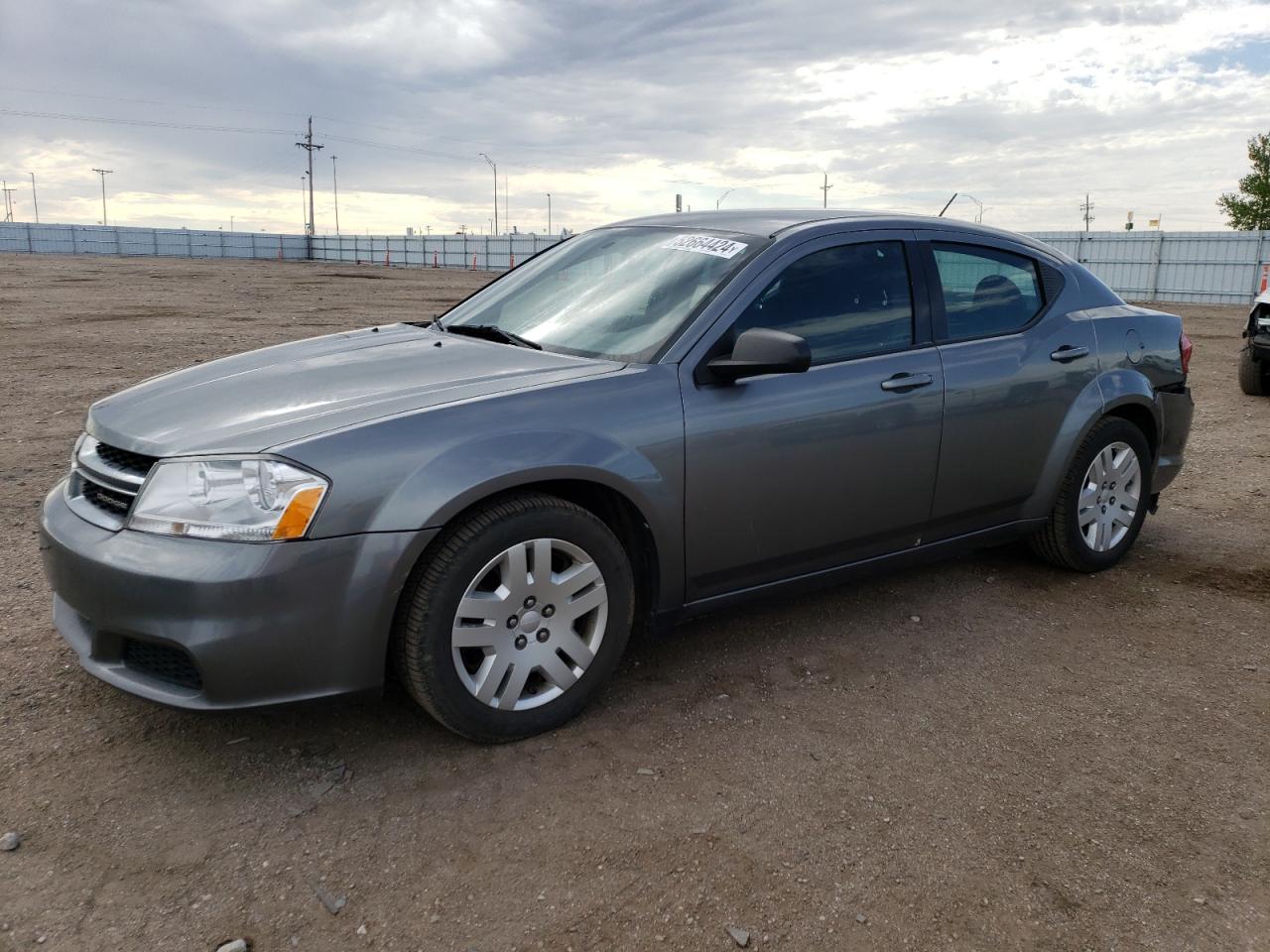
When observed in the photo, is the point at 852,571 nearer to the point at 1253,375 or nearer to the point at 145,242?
the point at 1253,375

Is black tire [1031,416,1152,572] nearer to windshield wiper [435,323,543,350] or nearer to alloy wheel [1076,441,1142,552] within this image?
alloy wheel [1076,441,1142,552]

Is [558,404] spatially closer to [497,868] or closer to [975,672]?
[497,868]

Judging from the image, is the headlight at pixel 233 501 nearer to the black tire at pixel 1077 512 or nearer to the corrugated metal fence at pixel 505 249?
the black tire at pixel 1077 512

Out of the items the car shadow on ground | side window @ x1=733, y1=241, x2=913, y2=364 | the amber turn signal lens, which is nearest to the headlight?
the amber turn signal lens

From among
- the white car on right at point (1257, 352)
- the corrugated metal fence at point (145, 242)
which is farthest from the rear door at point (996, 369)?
the corrugated metal fence at point (145, 242)

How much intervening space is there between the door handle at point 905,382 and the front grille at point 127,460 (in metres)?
2.44

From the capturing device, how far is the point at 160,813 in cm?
265

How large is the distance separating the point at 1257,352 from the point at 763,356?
8.93 metres

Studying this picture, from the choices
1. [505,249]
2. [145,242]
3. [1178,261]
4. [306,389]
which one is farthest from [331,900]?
[145,242]

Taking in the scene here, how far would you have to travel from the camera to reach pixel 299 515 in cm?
257

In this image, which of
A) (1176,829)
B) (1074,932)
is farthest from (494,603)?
(1176,829)

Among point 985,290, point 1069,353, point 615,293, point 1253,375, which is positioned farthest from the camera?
point 1253,375

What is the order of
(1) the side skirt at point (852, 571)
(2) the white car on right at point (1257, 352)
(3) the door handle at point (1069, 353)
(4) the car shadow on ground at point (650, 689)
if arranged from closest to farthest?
(4) the car shadow on ground at point (650, 689), (1) the side skirt at point (852, 571), (3) the door handle at point (1069, 353), (2) the white car on right at point (1257, 352)

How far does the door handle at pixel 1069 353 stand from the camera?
4227mm
